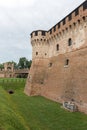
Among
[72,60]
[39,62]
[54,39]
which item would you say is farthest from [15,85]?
[72,60]

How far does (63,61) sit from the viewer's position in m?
24.6

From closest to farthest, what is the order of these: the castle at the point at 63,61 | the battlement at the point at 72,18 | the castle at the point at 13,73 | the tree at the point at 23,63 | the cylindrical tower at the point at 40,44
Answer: the castle at the point at 63,61 < the battlement at the point at 72,18 < the cylindrical tower at the point at 40,44 < the castle at the point at 13,73 < the tree at the point at 23,63

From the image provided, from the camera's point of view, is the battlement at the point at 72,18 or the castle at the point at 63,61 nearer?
the castle at the point at 63,61

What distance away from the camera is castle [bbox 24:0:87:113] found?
773 inches

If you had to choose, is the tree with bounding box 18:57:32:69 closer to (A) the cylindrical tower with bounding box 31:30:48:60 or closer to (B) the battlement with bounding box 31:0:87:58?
(B) the battlement with bounding box 31:0:87:58

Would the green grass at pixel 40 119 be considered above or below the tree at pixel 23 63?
below

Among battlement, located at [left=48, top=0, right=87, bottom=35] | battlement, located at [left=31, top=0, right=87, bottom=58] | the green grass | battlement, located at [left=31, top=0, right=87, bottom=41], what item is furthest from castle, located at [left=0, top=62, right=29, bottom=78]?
the green grass

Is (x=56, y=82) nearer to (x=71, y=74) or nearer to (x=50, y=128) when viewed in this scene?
(x=71, y=74)

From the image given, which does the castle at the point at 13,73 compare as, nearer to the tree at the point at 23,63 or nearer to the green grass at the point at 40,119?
the tree at the point at 23,63

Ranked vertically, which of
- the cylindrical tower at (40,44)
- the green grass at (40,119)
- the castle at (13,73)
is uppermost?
the cylindrical tower at (40,44)

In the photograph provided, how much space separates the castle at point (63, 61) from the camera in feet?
64.4

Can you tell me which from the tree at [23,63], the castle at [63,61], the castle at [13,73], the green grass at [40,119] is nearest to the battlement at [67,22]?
the castle at [63,61]

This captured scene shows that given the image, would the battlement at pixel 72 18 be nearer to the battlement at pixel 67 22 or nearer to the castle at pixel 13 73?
the battlement at pixel 67 22

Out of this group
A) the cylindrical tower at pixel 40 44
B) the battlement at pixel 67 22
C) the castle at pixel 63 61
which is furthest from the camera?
the cylindrical tower at pixel 40 44
